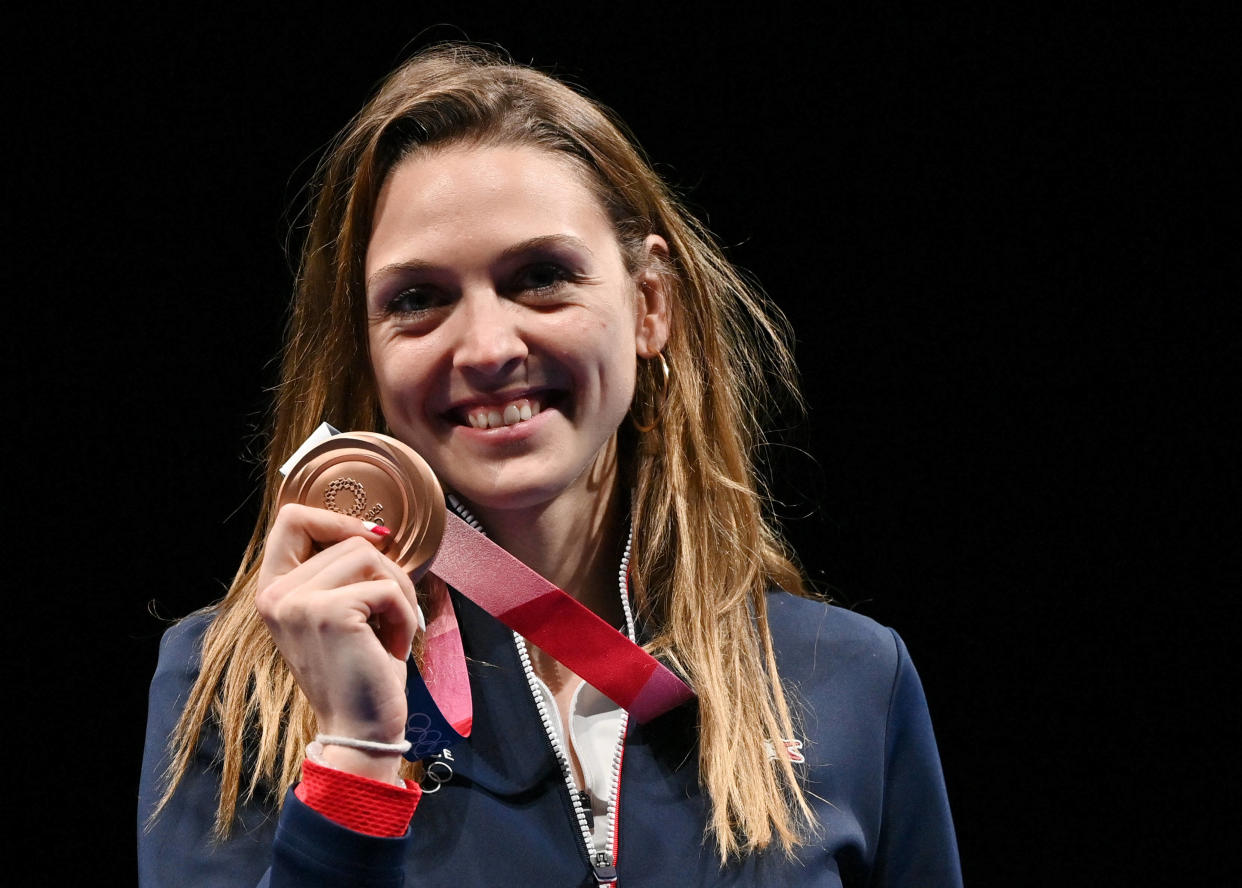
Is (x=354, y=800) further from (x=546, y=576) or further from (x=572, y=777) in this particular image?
(x=546, y=576)

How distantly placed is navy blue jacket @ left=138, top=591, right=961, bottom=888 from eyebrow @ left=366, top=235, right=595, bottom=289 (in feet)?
1.53

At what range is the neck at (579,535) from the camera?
197cm

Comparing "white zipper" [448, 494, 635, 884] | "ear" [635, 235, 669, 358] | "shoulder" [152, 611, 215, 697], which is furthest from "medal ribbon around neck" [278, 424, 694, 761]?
"ear" [635, 235, 669, 358]

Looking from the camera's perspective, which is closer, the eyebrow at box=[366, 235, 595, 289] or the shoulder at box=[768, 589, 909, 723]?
the eyebrow at box=[366, 235, 595, 289]

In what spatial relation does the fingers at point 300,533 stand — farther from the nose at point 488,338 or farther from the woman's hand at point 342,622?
the nose at point 488,338

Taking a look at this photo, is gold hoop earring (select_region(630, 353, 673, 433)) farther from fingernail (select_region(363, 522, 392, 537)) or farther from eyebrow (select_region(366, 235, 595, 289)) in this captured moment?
fingernail (select_region(363, 522, 392, 537))

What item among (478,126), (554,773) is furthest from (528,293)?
(554,773)

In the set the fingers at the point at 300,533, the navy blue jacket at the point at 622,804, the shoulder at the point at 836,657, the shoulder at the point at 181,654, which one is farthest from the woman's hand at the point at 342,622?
the shoulder at the point at 836,657

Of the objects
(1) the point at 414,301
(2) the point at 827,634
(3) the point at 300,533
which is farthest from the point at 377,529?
(2) the point at 827,634

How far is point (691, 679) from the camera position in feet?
6.37

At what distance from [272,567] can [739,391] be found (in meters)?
1.04

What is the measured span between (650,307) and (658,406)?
0.17 m

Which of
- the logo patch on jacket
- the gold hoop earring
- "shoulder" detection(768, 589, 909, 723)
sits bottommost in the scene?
the logo patch on jacket

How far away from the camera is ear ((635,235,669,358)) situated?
208 cm
